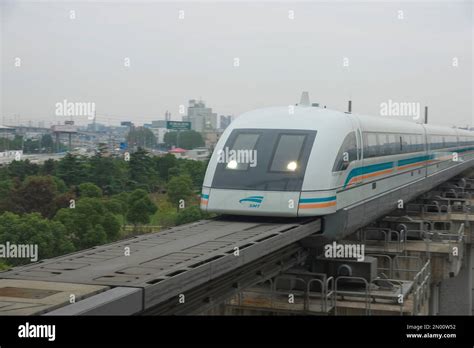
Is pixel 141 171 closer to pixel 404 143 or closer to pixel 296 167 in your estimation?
pixel 404 143

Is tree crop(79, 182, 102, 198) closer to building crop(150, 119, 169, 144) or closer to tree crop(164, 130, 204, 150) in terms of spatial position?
tree crop(164, 130, 204, 150)

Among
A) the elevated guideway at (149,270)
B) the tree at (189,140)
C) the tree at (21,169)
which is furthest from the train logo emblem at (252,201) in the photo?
the tree at (189,140)

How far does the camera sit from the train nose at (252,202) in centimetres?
1203

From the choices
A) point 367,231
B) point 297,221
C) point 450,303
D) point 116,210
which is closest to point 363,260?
point 297,221

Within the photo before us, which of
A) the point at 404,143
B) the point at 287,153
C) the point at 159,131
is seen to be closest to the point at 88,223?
the point at 404,143

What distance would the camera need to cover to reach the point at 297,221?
12.3 m

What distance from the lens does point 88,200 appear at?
31.1 m

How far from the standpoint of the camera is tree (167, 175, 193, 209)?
142ft

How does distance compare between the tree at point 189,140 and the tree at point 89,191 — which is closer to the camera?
the tree at point 89,191

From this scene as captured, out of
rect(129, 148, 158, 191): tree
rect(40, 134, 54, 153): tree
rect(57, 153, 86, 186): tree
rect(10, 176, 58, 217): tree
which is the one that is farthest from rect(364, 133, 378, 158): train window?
rect(40, 134, 54, 153): tree

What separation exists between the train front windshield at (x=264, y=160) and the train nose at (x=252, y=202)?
12cm

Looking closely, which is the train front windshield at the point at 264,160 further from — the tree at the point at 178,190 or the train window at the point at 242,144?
the tree at the point at 178,190
